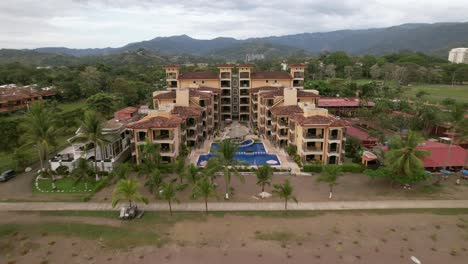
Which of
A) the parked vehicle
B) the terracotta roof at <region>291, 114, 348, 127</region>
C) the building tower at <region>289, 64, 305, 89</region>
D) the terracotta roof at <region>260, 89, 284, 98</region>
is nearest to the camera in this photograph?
the parked vehicle

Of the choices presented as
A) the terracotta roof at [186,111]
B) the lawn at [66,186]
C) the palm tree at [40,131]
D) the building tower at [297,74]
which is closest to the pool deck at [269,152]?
the terracotta roof at [186,111]

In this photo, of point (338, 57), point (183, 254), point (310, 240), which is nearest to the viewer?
point (183, 254)

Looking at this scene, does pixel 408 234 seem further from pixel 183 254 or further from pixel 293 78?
pixel 293 78

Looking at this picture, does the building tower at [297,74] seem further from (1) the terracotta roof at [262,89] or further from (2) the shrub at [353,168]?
(2) the shrub at [353,168]

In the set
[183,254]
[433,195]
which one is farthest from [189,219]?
[433,195]

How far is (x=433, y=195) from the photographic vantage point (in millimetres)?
33312

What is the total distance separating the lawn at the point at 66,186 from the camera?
34.9 meters

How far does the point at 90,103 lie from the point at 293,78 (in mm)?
52947

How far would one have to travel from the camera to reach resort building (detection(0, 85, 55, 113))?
261ft

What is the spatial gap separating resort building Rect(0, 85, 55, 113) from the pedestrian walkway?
210 feet

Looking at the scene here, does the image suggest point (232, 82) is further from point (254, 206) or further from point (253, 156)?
point (254, 206)

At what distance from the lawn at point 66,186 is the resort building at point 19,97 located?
2267 inches

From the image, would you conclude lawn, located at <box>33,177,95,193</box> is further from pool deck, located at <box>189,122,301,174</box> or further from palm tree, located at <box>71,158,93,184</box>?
pool deck, located at <box>189,122,301,174</box>

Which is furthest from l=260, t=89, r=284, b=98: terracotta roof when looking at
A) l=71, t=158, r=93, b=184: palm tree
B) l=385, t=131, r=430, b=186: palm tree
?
l=71, t=158, r=93, b=184: palm tree
